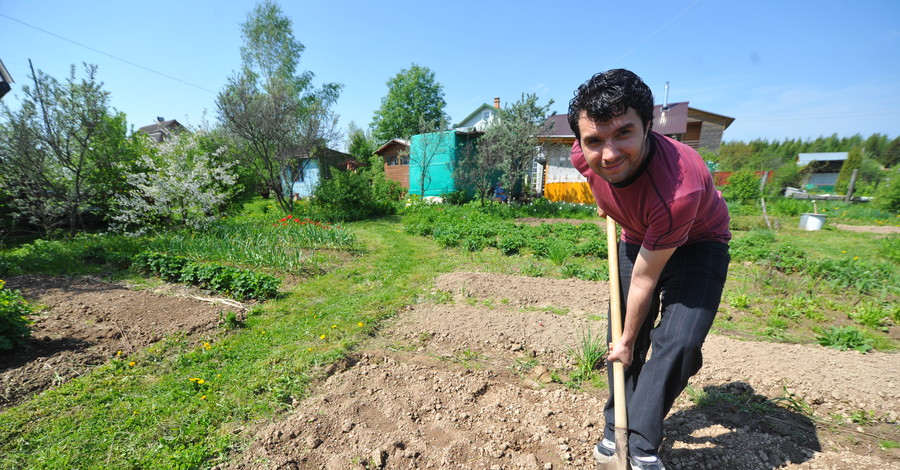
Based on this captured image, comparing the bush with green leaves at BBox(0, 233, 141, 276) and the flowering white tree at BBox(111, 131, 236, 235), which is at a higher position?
the flowering white tree at BBox(111, 131, 236, 235)

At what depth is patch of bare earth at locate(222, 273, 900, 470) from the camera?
174 centimetres

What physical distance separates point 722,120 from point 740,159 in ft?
10.0

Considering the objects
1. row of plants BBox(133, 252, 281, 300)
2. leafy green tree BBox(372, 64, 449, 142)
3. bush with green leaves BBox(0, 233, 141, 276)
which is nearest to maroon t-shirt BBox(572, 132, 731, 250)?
row of plants BBox(133, 252, 281, 300)

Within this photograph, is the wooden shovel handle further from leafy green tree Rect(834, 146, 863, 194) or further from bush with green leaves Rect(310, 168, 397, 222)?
leafy green tree Rect(834, 146, 863, 194)

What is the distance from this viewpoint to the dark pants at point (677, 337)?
1.41 metres

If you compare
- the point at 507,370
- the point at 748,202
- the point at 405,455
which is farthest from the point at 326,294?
the point at 748,202

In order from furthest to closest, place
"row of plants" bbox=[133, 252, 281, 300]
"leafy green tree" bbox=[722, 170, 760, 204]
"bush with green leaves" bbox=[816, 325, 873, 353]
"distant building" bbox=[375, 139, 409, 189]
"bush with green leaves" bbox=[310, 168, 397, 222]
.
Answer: "distant building" bbox=[375, 139, 409, 189], "leafy green tree" bbox=[722, 170, 760, 204], "bush with green leaves" bbox=[310, 168, 397, 222], "row of plants" bbox=[133, 252, 281, 300], "bush with green leaves" bbox=[816, 325, 873, 353]

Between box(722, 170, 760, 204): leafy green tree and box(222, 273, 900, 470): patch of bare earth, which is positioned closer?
box(222, 273, 900, 470): patch of bare earth

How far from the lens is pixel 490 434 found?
76.0 inches

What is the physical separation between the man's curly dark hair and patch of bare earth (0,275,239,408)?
359 centimetres

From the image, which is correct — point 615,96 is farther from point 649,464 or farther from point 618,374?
point 649,464

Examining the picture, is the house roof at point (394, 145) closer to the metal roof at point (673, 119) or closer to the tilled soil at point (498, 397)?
the metal roof at point (673, 119)

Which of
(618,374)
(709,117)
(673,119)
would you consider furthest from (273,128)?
(709,117)

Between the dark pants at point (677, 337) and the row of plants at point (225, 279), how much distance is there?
3.94 metres
